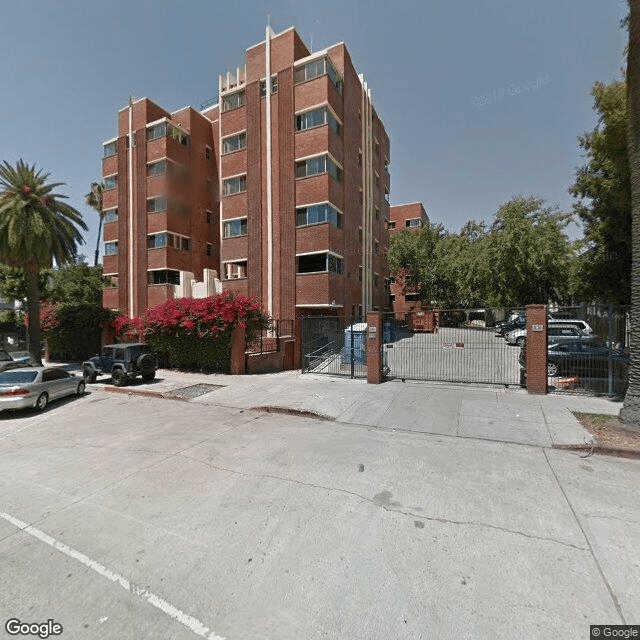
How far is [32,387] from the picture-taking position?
35.2 ft

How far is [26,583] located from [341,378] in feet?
38.2

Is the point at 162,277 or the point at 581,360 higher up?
the point at 162,277

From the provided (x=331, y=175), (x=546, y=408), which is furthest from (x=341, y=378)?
(x=331, y=175)

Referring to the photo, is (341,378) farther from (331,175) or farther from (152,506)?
(331,175)

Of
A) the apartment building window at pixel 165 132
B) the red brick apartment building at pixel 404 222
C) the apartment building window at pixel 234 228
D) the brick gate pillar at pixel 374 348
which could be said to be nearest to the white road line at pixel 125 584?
the brick gate pillar at pixel 374 348

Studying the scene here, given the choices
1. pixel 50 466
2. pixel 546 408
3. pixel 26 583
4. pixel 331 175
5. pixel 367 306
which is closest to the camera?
pixel 26 583

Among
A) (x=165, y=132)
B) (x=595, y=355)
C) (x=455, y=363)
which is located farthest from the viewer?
(x=165, y=132)

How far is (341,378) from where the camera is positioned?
14359mm

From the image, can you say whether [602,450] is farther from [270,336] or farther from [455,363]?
[270,336]

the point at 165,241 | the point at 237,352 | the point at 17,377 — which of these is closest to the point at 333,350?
the point at 237,352

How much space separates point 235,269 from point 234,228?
2.83 meters

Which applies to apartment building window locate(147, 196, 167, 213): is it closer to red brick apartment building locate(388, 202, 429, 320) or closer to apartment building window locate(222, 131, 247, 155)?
apartment building window locate(222, 131, 247, 155)

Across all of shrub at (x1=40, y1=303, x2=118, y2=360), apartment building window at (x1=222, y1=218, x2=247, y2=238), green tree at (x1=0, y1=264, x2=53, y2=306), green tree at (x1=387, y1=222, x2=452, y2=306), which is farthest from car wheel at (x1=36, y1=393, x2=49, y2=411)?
green tree at (x1=387, y1=222, x2=452, y2=306)

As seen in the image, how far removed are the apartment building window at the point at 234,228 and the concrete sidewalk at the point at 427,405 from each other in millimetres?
12226
